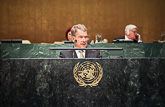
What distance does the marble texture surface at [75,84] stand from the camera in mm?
1718

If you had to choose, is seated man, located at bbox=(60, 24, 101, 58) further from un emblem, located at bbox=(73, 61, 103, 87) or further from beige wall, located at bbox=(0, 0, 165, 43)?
Result: beige wall, located at bbox=(0, 0, 165, 43)

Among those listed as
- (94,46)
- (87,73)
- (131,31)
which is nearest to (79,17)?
(131,31)

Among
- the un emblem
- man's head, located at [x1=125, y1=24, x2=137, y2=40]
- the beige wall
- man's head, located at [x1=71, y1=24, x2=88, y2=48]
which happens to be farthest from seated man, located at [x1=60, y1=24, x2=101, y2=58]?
the beige wall

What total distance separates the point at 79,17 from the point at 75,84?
6350 mm

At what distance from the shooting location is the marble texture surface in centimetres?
172

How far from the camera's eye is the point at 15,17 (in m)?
7.82

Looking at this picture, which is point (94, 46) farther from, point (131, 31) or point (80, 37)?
point (80, 37)

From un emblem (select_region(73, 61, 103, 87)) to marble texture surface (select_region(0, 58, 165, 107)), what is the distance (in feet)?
0.09

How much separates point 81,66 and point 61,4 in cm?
648

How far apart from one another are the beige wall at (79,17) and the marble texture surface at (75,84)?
6101 mm

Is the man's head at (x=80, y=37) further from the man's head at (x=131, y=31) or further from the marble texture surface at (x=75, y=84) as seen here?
the man's head at (x=131, y=31)

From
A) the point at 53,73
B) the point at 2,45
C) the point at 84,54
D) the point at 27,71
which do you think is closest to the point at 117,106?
the point at 53,73

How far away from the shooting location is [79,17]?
26.0ft

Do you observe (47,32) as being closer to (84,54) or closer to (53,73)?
(84,54)
